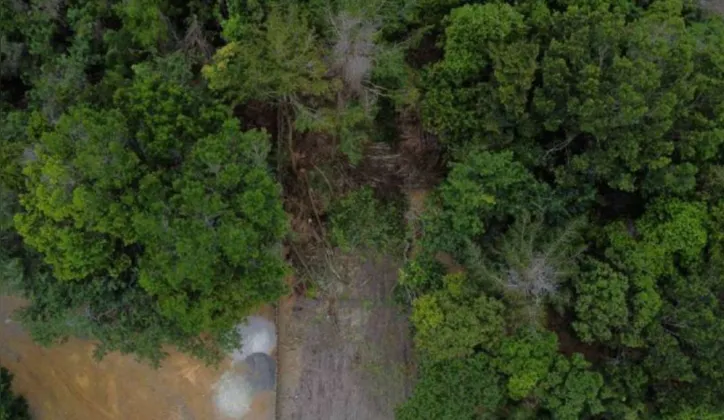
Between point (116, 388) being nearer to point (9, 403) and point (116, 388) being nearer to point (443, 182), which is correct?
point (9, 403)

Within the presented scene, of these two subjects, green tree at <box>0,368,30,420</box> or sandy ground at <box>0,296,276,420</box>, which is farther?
sandy ground at <box>0,296,276,420</box>

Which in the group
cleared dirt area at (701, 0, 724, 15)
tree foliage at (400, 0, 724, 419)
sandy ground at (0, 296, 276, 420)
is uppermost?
cleared dirt area at (701, 0, 724, 15)

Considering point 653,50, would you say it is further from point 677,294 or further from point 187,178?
point 187,178

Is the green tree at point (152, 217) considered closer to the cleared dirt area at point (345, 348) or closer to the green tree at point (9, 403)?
the green tree at point (9, 403)

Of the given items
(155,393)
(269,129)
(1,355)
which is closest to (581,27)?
(269,129)

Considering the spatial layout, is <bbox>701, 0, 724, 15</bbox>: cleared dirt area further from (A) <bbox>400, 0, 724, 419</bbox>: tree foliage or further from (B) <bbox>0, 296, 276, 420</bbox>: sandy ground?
(B) <bbox>0, 296, 276, 420</bbox>: sandy ground

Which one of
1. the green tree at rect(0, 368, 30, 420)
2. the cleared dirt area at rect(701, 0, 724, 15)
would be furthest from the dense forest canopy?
the cleared dirt area at rect(701, 0, 724, 15)

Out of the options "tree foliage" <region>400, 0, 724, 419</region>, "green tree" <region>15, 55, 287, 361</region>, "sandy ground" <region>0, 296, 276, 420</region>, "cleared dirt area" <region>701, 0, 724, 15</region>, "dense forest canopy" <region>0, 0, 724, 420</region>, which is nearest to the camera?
"green tree" <region>15, 55, 287, 361</region>
